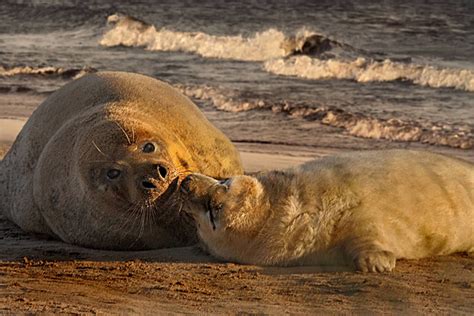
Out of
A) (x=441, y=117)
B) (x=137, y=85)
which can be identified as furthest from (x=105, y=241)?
(x=441, y=117)

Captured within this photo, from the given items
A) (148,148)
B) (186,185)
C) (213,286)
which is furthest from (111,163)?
(213,286)

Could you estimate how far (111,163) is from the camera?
21.0 ft

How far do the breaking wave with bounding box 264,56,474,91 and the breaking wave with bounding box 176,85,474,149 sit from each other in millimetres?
2198

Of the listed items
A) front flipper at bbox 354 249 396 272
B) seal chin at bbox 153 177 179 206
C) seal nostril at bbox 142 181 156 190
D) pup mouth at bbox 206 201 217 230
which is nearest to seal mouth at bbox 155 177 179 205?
seal chin at bbox 153 177 179 206

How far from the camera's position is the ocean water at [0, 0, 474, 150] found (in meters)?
11.6

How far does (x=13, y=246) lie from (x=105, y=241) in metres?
0.63

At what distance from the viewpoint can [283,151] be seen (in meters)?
10.2

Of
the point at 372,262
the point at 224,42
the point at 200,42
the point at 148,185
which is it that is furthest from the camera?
the point at 200,42

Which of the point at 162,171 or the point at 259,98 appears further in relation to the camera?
the point at 259,98

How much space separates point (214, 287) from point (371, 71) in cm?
1003

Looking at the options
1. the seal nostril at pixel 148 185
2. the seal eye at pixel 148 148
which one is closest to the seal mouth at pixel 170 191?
the seal nostril at pixel 148 185

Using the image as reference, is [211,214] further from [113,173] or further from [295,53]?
[295,53]

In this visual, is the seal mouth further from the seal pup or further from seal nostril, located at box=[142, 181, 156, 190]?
the seal pup

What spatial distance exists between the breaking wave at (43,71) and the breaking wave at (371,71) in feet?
8.82
